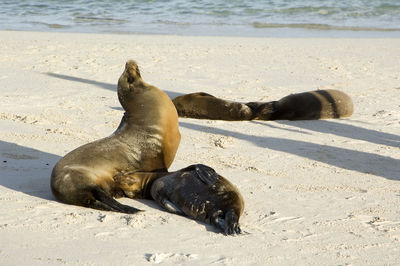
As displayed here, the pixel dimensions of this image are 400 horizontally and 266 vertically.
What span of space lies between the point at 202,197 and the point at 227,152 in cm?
201

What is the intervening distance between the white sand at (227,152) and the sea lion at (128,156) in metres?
0.15

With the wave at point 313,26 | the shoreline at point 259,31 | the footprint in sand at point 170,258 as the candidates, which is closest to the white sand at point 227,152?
the footprint in sand at point 170,258

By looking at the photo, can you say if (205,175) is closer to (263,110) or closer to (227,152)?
(227,152)

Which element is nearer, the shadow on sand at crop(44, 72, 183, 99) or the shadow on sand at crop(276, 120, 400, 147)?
the shadow on sand at crop(276, 120, 400, 147)

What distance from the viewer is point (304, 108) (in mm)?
8234

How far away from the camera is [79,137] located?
702 cm

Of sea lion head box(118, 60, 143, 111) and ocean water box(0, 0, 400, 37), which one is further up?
sea lion head box(118, 60, 143, 111)

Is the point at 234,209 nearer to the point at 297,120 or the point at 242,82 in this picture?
the point at 297,120

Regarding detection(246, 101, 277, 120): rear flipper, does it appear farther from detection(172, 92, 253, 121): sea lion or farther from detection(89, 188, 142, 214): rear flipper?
detection(89, 188, 142, 214): rear flipper

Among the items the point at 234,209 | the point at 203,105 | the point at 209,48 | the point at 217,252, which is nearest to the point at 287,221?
the point at 234,209

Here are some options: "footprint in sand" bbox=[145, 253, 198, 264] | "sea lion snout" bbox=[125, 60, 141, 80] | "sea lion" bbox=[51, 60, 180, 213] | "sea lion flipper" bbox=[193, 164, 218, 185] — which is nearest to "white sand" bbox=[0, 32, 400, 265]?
"footprint in sand" bbox=[145, 253, 198, 264]

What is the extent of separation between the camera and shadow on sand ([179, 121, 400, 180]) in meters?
6.17

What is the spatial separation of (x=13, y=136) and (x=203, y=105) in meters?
2.29

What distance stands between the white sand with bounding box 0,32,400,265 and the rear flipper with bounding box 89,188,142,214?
57 mm
